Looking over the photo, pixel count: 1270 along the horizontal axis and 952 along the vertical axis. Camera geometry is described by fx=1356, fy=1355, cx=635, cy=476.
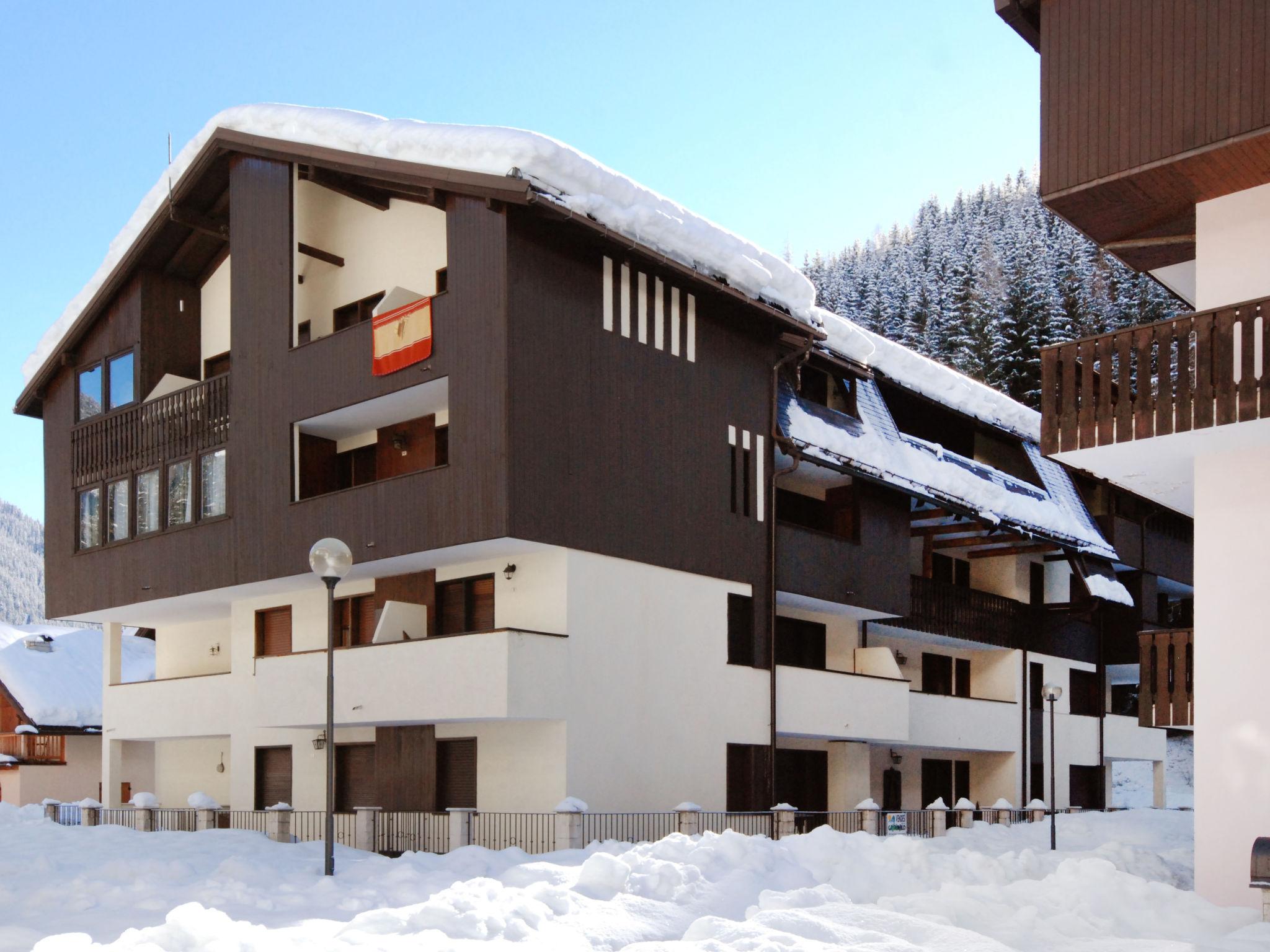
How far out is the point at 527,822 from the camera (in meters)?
21.4

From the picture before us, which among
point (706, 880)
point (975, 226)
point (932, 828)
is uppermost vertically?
point (975, 226)

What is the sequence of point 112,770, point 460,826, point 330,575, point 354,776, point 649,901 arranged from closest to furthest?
point 649,901
point 330,575
point 460,826
point 354,776
point 112,770

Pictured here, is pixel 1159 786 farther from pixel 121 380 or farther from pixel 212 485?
pixel 121 380

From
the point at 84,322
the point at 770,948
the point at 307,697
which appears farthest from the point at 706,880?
the point at 84,322

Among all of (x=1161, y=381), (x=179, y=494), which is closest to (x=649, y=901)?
(x=1161, y=381)

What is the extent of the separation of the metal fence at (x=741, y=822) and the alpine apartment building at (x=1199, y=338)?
8127mm

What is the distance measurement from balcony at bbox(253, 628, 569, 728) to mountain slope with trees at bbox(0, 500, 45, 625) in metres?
132

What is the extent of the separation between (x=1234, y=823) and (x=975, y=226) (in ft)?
348

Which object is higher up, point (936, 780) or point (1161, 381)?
point (1161, 381)

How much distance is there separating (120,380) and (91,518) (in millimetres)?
3112

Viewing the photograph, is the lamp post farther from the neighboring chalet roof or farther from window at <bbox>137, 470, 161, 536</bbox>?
the neighboring chalet roof

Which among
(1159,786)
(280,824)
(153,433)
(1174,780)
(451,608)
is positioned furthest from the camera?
(1174,780)

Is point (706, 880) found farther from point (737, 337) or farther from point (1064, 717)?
point (1064, 717)

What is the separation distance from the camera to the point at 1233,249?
50.0 ft
